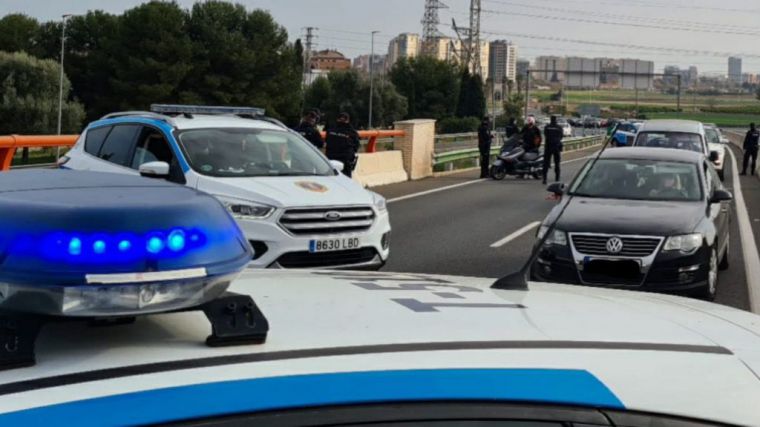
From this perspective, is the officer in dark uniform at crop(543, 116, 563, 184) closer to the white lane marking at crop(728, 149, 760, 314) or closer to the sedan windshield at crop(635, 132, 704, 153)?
the sedan windshield at crop(635, 132, 704, 153)

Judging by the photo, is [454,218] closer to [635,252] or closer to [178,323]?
[635,252]

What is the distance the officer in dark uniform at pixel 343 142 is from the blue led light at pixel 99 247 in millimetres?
14659

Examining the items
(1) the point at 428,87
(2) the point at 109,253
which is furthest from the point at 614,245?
(1) the point at 428,87

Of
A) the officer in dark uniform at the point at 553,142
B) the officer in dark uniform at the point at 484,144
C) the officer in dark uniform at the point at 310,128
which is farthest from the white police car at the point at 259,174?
the officer in dark uniform at the point at 484,144

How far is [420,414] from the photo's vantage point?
1546mm

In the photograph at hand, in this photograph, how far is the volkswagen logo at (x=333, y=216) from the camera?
8391mm

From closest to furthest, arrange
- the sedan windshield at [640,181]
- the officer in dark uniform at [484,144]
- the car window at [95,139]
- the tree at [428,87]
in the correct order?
the sedan windshield at [640,181], the car window at [95,139], the officer in dark uniform at [484,144], the tree at [428,87]

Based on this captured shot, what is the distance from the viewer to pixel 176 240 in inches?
67.1

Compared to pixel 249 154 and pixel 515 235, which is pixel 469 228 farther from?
pixel 249 154

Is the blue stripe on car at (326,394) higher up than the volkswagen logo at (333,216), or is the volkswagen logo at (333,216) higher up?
the blue stripe on car at (326,394)

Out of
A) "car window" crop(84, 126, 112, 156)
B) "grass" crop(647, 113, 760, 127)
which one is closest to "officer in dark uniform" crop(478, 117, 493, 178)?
"car window" crop(84, 126, 112, 156)

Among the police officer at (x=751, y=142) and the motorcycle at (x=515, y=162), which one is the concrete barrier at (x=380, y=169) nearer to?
the motorcycle at (x=515, y=162)

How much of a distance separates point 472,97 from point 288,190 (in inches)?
4262

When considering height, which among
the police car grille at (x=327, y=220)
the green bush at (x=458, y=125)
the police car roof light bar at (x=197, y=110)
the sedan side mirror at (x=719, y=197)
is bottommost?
the police car grille at (x=327, y=220)
